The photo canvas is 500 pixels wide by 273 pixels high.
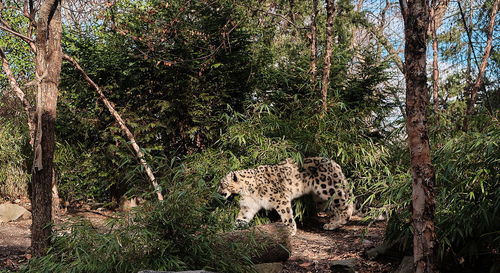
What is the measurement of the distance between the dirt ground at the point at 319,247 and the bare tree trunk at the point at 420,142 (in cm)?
173

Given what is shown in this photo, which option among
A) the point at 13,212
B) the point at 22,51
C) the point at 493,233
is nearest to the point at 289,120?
the point at 493,233

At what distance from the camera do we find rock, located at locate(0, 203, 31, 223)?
26.9ft

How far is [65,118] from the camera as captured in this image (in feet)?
27.4

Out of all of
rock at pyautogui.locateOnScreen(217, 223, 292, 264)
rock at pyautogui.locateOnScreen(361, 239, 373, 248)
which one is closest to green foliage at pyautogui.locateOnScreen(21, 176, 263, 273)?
rock at pyautogui.locateOnScreen(217, 223, 292, 264)

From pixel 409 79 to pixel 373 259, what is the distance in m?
2.59

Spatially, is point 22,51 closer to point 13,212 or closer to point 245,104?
point 13,212

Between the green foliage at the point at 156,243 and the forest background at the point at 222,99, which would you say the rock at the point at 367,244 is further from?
the green foliage at the point at 156,243

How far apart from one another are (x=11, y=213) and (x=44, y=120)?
516cm

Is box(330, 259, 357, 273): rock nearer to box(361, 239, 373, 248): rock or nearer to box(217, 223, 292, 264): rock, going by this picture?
box(217, 223, 292, 264): rock

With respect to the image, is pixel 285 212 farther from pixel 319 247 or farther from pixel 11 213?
pixel 11 213

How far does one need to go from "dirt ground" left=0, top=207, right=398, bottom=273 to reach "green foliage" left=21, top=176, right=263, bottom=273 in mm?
375

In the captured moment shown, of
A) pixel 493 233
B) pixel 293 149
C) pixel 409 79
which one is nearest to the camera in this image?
pixel 409 79

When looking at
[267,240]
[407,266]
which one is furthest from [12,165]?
[407,266]

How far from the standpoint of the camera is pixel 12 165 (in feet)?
31.5
